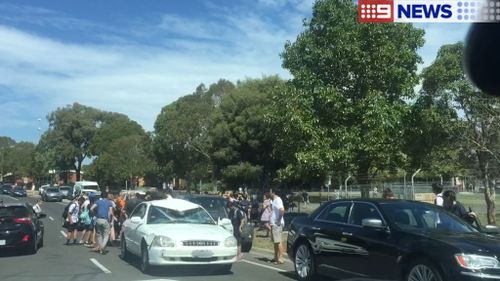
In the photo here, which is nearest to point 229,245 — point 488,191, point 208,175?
point 488,191

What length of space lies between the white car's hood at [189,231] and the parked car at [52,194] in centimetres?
4674

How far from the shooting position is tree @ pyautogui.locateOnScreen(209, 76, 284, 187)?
40031 millimetres

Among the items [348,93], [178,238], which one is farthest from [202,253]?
[348,93]

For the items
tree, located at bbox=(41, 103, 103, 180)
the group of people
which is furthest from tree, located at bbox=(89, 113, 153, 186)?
the group of people

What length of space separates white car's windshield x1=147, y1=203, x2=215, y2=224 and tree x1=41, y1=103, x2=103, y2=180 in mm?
78816

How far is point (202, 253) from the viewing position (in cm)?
1167

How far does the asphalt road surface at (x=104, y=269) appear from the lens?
11.6 metres

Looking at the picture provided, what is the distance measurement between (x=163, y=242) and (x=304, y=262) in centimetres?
271

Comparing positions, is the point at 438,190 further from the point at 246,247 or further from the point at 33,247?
the point at 33,247

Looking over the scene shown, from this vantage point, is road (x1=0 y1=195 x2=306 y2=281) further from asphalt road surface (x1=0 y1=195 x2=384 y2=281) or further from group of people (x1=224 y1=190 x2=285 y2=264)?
group of people (x1=224 y1=190 x2=285 y2=264)

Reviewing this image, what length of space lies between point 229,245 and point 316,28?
12.0 m

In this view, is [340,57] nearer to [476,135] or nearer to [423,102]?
[423,102]

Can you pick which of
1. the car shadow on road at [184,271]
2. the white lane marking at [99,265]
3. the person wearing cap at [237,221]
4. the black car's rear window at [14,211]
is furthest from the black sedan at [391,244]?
the black car's rear window at [14,211]

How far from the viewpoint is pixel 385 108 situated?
65.4ft
